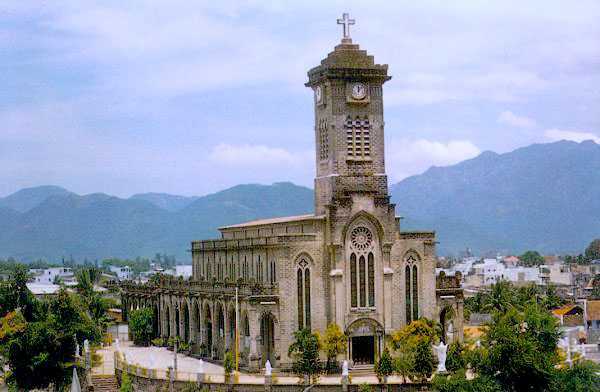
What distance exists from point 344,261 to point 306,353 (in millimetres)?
6942

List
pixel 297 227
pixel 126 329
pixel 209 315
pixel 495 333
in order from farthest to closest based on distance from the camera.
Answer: pixel 126 329, pixel 209 315, pixel 297 227, pixel 495 333

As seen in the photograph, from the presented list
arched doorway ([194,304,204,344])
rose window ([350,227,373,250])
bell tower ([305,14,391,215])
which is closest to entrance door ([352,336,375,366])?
rose window ([350,227,373,250])

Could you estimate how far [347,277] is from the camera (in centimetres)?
6362

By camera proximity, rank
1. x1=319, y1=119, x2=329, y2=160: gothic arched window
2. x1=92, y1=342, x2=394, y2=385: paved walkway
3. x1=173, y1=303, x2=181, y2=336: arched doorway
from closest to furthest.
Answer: x1=92, y1=342, x2=394, y2=385: paved walkway < x1=319, y1=119, x2=329, y2=160: gothic arched window < x1=173, y1=303, x2=181, y2=336: arched doorway

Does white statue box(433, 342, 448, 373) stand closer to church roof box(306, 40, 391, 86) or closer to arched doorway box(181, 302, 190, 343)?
church roof box(306, 40, 391, 86)

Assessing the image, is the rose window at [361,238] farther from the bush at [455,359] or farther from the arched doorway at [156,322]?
the arched doorway at [156,322]

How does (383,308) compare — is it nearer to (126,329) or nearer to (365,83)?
(365,83)

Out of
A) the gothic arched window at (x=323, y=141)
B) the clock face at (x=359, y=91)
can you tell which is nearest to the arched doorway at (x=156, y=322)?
the gothic arched window at (x=323, y=141)

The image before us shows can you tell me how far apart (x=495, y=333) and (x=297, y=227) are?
1794 cm

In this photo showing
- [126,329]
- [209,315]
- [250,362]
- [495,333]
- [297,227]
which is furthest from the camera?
[126,329]

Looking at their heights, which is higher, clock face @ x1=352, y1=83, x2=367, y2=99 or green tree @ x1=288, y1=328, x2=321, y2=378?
clock face @ x1=352, y1=83, x2=367, y2=99

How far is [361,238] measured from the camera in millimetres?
64250

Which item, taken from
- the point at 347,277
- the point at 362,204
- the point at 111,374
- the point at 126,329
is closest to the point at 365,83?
the point at 362,204

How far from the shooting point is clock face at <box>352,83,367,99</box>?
65500 mm
